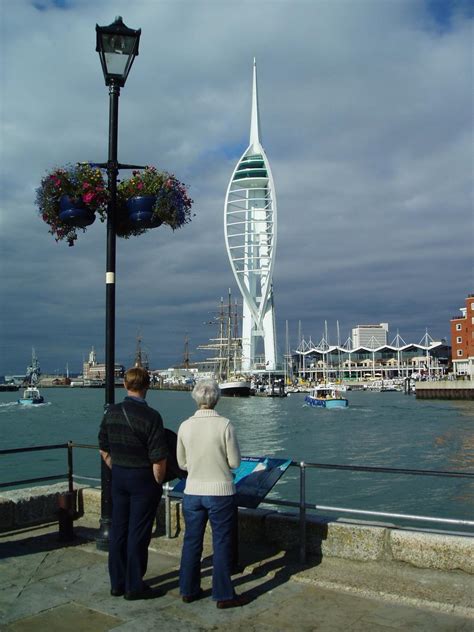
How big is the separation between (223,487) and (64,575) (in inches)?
69.4

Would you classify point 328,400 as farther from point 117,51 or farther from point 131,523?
A: point 131,523

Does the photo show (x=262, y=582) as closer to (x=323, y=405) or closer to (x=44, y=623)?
(x=44, y=623)

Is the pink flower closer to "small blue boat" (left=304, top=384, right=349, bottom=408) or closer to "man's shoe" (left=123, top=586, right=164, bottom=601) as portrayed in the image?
"man's shoe" (left=123, top=586, right=164, bottom=601)

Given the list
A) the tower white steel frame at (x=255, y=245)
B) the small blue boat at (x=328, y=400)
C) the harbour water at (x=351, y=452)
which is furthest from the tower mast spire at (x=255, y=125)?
the harbour water at (x=351, y=452)

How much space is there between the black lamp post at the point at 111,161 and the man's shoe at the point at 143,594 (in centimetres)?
128

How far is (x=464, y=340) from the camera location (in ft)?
325

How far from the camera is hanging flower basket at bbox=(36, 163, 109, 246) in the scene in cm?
668

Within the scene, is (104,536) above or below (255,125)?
below

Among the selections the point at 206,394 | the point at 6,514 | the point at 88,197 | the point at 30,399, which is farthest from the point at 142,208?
the point at 30,399

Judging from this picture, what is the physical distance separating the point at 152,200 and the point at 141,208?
14cm

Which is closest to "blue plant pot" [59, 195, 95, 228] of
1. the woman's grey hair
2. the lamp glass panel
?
the lamp glass panel

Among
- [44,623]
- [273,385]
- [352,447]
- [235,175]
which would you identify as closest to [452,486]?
[352,447]

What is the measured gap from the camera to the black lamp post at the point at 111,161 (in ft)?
20.5

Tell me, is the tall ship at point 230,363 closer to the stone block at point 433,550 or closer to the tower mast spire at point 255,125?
the tower mast spire at point 255,125
